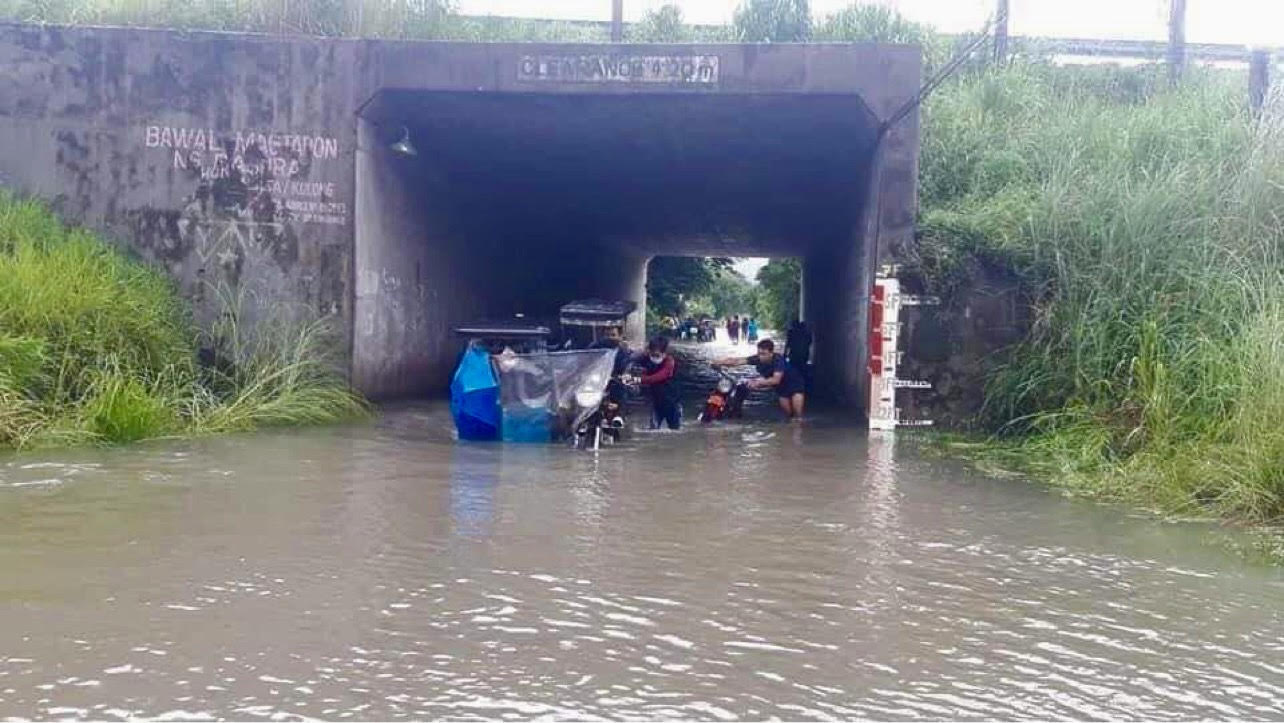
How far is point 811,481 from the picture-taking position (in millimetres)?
10523

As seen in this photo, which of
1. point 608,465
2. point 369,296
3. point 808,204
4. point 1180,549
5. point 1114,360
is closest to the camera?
point 1180,549

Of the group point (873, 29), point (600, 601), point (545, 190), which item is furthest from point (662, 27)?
point (600, 601)

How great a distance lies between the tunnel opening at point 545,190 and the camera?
1530cm

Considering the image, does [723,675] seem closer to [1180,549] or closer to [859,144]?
[1180,549]

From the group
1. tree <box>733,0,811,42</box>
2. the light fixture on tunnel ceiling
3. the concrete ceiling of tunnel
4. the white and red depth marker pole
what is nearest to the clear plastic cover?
the white and red depth marker pole

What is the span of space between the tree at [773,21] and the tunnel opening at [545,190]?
5.70 feet

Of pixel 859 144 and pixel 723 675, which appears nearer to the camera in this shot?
pixel 723 675

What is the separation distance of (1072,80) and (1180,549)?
13043 mm

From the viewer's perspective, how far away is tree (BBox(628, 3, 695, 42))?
60.4ft

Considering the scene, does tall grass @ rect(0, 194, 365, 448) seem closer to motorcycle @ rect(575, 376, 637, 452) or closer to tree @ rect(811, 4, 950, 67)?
motorcycle @ rect(575, 376, 637, 452)

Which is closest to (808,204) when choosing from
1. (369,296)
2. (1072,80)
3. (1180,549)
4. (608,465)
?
(1072,80)

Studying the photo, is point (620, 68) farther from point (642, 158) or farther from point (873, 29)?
point (873, 29)

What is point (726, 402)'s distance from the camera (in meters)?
16.6

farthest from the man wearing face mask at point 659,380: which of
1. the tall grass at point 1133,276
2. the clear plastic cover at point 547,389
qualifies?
the tall grass at point 1133,276
